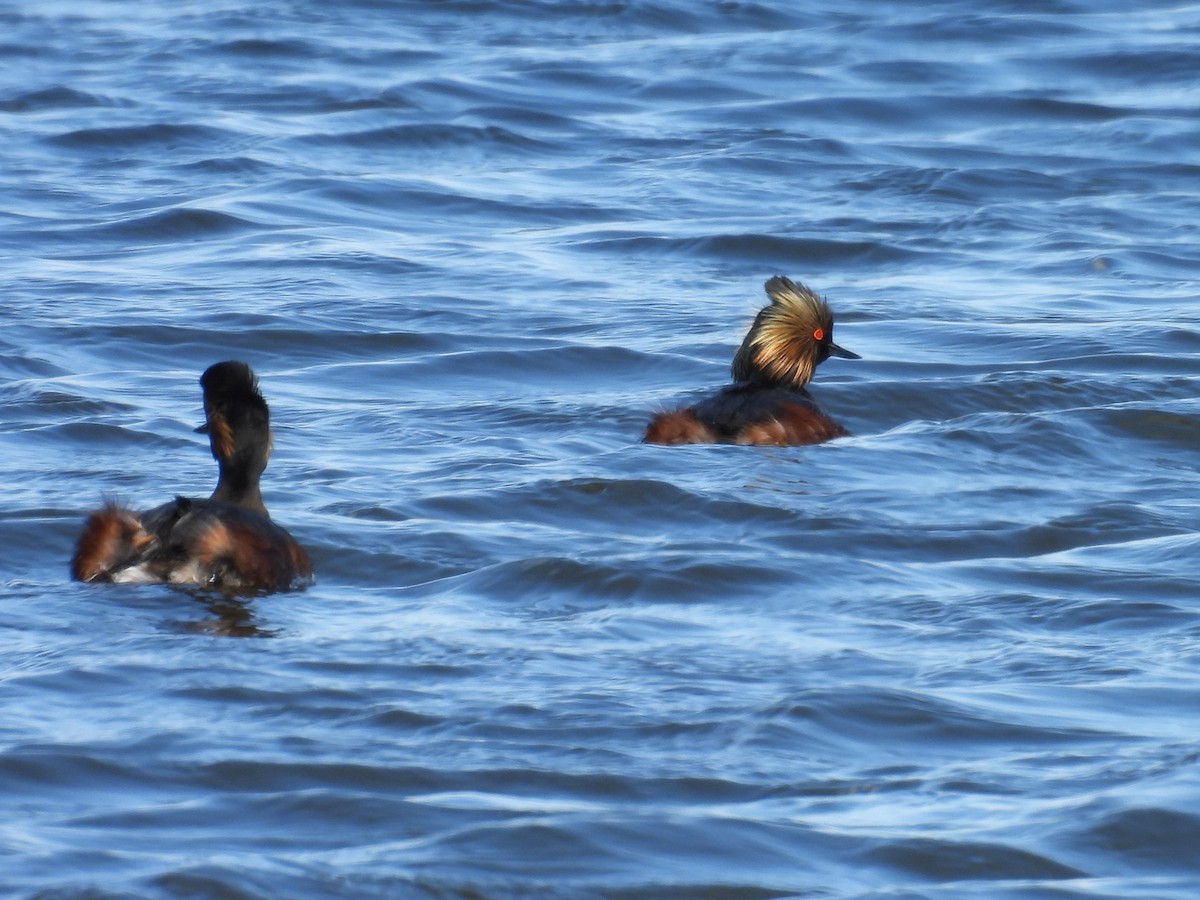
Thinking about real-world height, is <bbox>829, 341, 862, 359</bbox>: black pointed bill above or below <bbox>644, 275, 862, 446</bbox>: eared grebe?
above

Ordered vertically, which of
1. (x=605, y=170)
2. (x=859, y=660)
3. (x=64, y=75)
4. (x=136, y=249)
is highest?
(x=64, y=75)

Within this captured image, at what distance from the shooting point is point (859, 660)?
22.3ft

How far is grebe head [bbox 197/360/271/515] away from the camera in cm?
768

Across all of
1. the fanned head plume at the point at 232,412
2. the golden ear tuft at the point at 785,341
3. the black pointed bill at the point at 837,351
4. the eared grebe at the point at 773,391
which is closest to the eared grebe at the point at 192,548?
the fanned head plume at the point at 232,412

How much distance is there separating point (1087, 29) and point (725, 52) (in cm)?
422

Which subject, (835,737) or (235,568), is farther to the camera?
(235,568)

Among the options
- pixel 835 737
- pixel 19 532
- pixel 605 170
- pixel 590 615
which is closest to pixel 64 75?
pixel 605 170

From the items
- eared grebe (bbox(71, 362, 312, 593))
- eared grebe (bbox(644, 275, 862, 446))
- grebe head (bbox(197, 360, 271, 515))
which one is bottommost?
eared grebe (bbox(71, 362, 312, 593))

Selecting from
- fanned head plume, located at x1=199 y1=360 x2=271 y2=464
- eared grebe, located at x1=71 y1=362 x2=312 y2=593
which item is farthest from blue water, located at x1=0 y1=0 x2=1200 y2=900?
fanned head plume, located at x1=199 y1=360 x2=271 y2=464

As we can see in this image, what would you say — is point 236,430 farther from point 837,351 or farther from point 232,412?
point 837,351

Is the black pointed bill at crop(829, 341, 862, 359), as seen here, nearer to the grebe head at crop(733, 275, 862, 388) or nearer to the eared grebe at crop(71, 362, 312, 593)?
the grebe head at crop(733, 275, 862, 388)

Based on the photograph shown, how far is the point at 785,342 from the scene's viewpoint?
1092cm

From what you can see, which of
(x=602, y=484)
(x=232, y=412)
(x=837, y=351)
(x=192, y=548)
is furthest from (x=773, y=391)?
(x=192, y=548)

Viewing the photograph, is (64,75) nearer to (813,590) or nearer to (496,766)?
(813,590)
